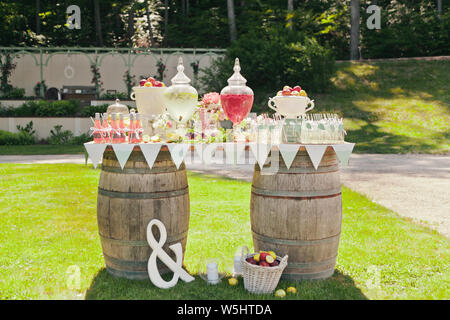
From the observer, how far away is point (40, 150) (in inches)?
534

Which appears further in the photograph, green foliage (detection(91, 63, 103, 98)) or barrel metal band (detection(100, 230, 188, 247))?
green foliage (detection(91, 63, 103, 98))

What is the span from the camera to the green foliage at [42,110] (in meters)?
16.3

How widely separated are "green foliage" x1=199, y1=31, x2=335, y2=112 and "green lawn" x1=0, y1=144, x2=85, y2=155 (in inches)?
296

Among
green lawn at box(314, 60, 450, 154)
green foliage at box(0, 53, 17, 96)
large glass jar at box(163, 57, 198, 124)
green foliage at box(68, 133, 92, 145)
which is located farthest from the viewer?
green foliage at box(0, 53, 17, 96)

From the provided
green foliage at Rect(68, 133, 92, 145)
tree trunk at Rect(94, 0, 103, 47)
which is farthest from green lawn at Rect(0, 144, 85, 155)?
tree trunk at Rect(94, 0, 103, 47)

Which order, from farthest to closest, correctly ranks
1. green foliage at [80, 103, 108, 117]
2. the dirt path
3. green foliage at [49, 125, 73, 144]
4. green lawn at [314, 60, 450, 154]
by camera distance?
green foliage at [80, 103, 108, 117] → green foliage at [49, 125, 73, 144] → green lawn at [314, 60, 450, 154] → the dirt path

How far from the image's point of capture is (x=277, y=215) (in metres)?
3.58

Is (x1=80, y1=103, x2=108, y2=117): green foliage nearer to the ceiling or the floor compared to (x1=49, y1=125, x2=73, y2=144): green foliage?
nearer to the ceiling

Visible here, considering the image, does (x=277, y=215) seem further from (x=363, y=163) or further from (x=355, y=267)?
(x=363, y=163)

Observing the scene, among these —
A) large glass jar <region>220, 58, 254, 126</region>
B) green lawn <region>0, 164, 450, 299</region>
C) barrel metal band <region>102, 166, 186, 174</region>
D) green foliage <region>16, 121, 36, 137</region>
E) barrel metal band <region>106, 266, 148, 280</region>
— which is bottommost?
green lawn <region>0, 164, 450, 299</region>

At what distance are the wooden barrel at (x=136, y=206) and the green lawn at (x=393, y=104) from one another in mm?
10797

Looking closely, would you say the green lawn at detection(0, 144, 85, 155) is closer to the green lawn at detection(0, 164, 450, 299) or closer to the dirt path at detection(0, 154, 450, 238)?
the dirt path at detection(0, 154, 450, 238)

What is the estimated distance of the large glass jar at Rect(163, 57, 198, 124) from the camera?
3.50 m

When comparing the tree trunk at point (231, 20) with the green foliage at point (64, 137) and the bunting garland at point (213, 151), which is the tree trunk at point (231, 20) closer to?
the green foliage at point (64, 137)
